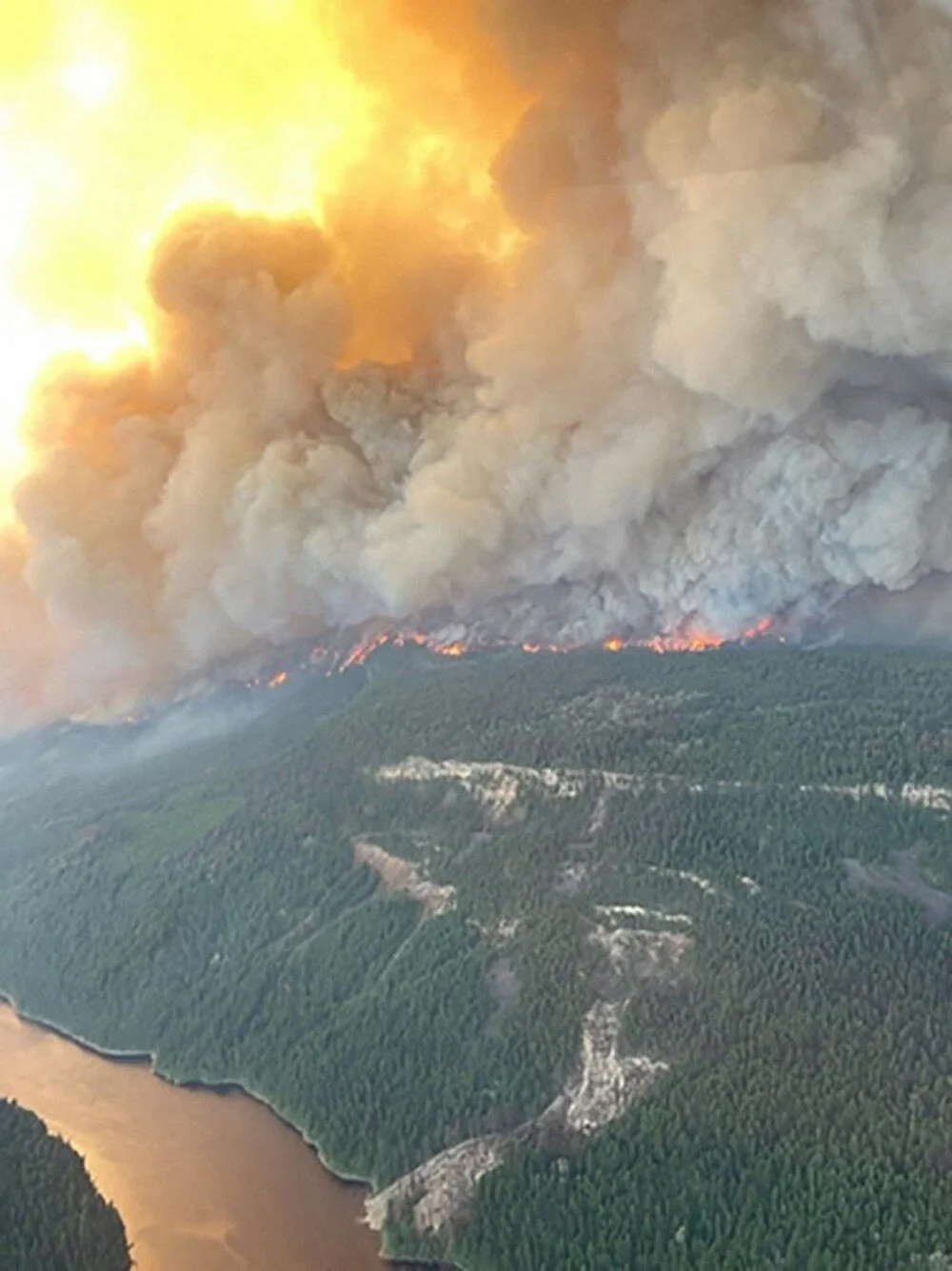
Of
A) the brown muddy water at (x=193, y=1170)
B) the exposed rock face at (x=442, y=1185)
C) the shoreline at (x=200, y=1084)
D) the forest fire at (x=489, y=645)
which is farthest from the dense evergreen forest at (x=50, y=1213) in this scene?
the forest fire at (x=489, y=645)

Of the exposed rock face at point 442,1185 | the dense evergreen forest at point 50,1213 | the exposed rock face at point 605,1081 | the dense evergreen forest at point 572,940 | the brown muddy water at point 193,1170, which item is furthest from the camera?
the exposed rock face at point 605,1081

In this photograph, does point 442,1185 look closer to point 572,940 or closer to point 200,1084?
point 572,940

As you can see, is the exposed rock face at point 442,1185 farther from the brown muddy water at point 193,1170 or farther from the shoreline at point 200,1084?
the brown muddy water at point 193,1170

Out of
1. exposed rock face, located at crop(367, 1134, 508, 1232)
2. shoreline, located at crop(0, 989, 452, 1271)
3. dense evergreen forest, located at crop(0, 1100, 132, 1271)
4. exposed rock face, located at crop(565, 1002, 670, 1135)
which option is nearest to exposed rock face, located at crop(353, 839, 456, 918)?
shoreline, located at crop(0, 989, 452, 1271)

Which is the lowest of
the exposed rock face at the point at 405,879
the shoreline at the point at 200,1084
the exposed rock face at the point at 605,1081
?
the shoreline at the point at 200,1084

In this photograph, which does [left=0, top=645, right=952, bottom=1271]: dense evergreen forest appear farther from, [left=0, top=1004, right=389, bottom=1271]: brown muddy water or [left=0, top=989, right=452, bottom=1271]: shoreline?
[left=0, top=1004, right=389, bottom=1271]: brown muddy water

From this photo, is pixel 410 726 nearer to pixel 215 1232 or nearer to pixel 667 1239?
pixel 215 1232

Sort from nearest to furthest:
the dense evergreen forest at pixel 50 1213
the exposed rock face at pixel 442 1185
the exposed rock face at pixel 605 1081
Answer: the dense evergreen forest at pixel 50 1213 < the exposed rock face at pixel 442 1185 < the exposed rock face at pixel 605 1081

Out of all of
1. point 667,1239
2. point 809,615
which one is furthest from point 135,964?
point 809,615
